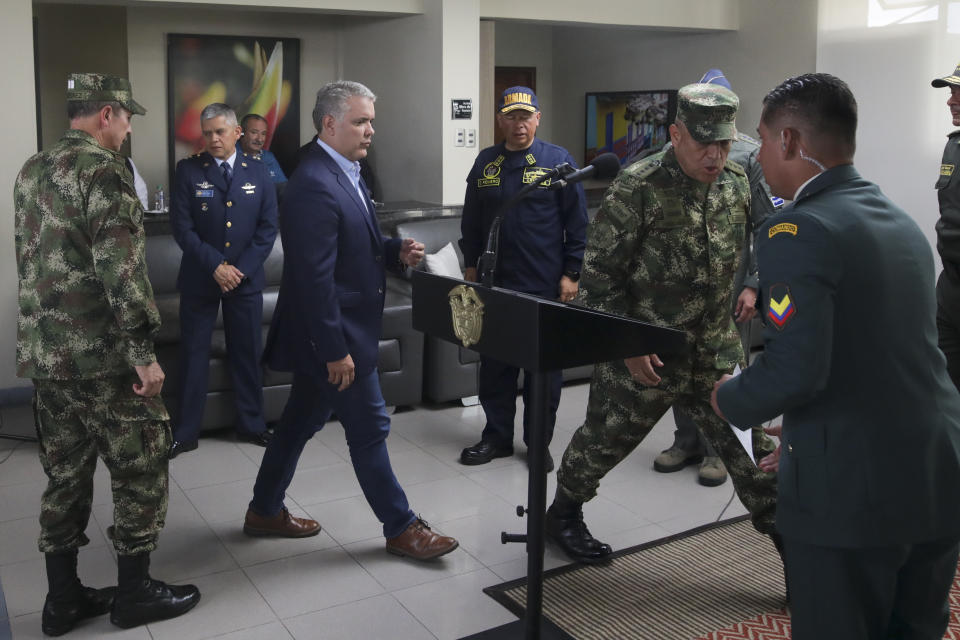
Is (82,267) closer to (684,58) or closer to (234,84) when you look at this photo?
(234,84)

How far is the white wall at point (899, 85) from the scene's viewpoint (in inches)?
256

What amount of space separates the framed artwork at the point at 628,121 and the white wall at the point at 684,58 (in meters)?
0.11

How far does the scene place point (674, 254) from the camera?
9.58 feet

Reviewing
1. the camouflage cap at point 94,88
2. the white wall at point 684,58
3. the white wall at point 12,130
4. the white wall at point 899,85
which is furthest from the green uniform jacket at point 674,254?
the white wall at point 684,58

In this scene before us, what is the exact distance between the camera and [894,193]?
6.84 metres

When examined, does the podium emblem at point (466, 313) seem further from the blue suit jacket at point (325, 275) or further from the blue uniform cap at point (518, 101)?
the blue uniform cap at point (518, 101)

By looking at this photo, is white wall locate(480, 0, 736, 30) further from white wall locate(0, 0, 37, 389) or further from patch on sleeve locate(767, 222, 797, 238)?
patch on sleeve locate(767, 222, 797, 238)

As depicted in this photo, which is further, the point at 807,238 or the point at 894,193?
the point at 894,193

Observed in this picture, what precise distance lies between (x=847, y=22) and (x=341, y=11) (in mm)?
3684

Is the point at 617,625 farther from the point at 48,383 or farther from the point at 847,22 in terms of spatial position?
the point at 847,22

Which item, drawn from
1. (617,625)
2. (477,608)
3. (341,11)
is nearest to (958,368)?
(617,625)

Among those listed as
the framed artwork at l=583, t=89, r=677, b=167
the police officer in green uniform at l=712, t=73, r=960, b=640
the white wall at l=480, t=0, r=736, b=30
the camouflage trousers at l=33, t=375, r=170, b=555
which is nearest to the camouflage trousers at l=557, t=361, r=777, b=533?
the police officer in green uniform at l=712, t=73, r=960, b=640

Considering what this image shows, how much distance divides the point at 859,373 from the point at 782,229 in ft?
0.95

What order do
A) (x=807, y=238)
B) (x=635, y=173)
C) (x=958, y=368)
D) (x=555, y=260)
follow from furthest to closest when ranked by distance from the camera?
1. (x=555, y=260)
2. (x=958, y=368)
3. (x=635, y=173)
4. (x=807, y=238)
